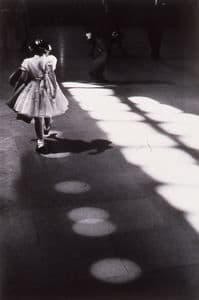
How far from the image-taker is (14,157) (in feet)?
18.5

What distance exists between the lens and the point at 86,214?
4.23 meters

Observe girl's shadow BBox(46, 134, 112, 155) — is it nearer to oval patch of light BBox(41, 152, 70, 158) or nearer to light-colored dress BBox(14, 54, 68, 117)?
oval patch of light BBox(41, 152, 70, 158)

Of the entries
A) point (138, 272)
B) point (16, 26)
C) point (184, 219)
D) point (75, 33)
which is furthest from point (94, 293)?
point (75, 33)

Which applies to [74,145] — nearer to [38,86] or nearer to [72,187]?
[38,86]

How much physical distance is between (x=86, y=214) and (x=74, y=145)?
6.32 ft

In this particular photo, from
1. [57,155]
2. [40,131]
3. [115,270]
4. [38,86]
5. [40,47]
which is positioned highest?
[40,47]

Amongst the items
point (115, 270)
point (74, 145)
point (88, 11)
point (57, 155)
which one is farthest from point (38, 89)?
point (88, 11)

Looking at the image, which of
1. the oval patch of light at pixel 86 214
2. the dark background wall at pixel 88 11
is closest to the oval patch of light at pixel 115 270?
the oval patch of light at pixel 86 214

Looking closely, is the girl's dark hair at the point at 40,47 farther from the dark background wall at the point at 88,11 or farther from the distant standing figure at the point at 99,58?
the dark background wall at the point at 88,11

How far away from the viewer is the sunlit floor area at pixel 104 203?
330cm

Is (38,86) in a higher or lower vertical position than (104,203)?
higher

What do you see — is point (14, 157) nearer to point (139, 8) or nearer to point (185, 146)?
point (185, 146)

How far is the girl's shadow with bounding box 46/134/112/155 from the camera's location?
588 centimetres

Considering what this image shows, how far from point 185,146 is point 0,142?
2.20 meters
